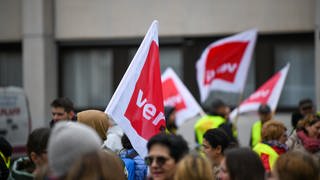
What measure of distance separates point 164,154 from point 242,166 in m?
0.58

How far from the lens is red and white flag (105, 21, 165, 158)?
646 centimetres

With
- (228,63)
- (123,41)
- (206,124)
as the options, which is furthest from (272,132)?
Result: (123,41)

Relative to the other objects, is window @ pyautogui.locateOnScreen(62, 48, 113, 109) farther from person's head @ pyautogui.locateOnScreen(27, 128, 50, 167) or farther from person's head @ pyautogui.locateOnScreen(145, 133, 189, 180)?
person's head @ pyautogui.locateOnScreen(145, 133, 189, 180)

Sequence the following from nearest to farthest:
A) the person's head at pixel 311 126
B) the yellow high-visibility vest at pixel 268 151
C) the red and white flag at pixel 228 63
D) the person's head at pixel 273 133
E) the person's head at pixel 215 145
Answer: the person's head at pixel 215 145
the yellow high-visibility vest at pixel 268 151
the person's head at pixel 273 133
the person's head at pixel 311 126
the red and white flag at pixel 228 63

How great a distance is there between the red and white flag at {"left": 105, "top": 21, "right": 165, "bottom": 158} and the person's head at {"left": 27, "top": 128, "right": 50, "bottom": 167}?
1088 mm

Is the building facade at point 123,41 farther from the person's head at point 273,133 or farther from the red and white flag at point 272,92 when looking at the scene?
the person's head at point 273,133

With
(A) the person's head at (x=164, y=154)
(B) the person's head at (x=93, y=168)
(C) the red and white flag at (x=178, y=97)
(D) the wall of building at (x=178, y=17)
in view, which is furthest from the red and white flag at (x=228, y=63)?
(B) the person's head at (x=93, y=168)

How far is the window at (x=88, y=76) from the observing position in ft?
59.8

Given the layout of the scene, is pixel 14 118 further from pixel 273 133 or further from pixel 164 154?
pixel 164 154

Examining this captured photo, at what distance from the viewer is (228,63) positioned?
13.2m

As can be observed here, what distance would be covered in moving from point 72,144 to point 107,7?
13893 millimetres

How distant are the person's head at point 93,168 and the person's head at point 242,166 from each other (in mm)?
858

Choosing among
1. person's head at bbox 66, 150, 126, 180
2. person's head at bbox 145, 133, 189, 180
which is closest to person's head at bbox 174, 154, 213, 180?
person's head at bbox 145, 133, 189, 180

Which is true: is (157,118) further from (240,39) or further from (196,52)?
(196,52)
